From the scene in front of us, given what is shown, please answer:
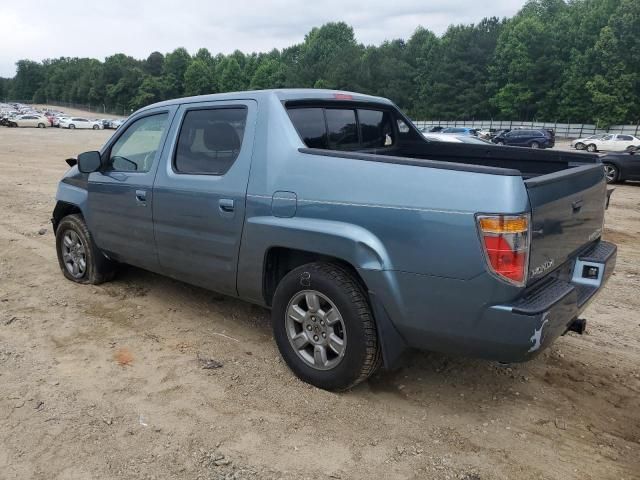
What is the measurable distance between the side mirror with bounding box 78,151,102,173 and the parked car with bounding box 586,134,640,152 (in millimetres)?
35966

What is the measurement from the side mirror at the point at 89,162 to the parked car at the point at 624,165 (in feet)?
48.2

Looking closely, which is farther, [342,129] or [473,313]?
[342,129]

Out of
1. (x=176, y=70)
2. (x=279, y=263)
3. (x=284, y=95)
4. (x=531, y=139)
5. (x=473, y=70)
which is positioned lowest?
(x=279, y=263)

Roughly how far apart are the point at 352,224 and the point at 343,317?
56 centimetres

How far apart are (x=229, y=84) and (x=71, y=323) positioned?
112 metres

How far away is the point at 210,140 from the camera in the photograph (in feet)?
13.3

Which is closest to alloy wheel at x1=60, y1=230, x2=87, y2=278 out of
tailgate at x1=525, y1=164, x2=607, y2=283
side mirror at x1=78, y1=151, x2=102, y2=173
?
side mirror at x1=78, y1=151, x2=102, y2=173

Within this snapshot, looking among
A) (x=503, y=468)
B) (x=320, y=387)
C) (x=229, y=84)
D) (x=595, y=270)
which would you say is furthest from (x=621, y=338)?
(x=229, y=84)

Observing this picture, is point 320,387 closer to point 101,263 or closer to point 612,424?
point 612,424

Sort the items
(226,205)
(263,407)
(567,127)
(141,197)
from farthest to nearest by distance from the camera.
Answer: (567,127), (141,197), (226,205), (263,407)

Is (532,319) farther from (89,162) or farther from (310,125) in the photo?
(89,162)

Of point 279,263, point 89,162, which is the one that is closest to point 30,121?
point 89,162

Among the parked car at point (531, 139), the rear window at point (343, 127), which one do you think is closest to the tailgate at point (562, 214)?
the rear window at point (343, 127)

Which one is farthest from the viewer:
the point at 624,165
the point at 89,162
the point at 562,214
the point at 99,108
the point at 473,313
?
the point at 99,108
